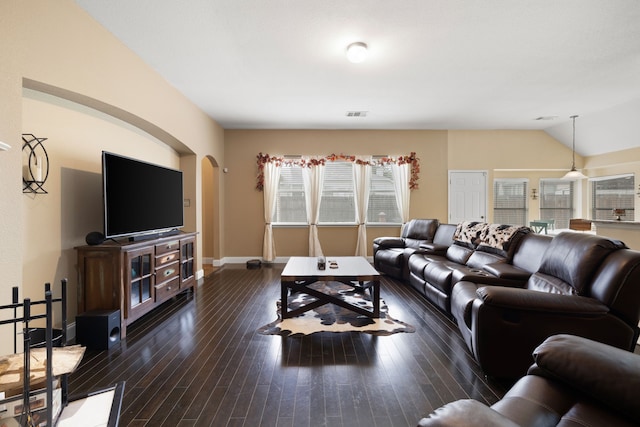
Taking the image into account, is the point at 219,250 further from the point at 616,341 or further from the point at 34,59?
the point at 616,341

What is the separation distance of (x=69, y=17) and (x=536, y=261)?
179 inches

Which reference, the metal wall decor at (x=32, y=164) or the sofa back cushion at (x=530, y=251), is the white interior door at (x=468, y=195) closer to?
the sofa back cushion at (x=530, y=251)

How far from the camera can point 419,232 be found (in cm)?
532

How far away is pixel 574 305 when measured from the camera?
6.28 feet

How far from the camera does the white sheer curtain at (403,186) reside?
21.1 feet

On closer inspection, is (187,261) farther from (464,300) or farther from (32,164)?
(464,300)

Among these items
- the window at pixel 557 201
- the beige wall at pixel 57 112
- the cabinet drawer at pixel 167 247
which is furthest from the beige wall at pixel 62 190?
the window at pixel 557 201

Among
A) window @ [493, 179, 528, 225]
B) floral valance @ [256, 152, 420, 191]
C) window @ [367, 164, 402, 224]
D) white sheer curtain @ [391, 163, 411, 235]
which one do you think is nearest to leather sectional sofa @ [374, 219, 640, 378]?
white sheer curtain @ [391, 163, 411, 235]

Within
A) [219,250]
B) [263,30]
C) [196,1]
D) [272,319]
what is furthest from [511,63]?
[219,250]

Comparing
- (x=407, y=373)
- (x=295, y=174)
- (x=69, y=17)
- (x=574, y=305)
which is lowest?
(x=407, y=373)

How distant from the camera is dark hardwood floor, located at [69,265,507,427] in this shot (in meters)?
1.79

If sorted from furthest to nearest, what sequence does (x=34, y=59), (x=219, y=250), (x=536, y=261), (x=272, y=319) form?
(x=219, y=250) → (x=272, y=319) → (x=536, y=261) → (x=34, y=59)

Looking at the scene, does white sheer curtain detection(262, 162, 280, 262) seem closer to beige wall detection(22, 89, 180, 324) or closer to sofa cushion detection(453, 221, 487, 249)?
beige wall detection(22, 89, 180, 324)

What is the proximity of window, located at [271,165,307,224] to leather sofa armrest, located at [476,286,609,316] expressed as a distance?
187 inches
